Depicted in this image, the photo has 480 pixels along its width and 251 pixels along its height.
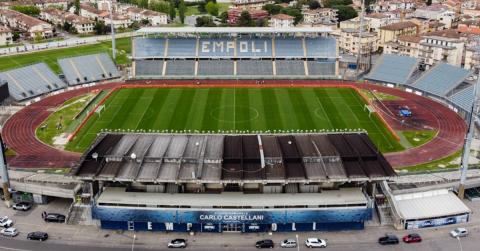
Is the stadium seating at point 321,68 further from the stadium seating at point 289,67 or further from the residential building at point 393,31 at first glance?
the residential building at point 393,31

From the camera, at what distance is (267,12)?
169m

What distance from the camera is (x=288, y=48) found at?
93.4 metres

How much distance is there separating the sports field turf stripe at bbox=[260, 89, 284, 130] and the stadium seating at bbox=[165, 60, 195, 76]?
53.2 ft

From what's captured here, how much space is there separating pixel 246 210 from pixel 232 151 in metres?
6.40

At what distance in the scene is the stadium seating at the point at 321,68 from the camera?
8897 centimetres

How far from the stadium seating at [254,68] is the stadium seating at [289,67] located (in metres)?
1.51

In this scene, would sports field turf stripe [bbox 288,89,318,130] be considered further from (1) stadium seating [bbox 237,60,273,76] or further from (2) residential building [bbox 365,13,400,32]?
(2) residential building [bbox 365,13,400,32]

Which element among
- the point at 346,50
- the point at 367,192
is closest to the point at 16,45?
the point at 346,50

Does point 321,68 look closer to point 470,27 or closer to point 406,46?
point 406,46

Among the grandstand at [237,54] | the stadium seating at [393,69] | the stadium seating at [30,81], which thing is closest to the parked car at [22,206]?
the stadium seating at [30,81]

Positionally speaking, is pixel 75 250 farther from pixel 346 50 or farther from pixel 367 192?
pixel 346 50

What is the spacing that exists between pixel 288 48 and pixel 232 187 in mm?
54418

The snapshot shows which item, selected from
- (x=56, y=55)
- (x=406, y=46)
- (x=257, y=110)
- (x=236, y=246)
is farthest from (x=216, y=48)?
(x=236, y=246)

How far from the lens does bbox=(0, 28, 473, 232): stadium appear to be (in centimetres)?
4234
